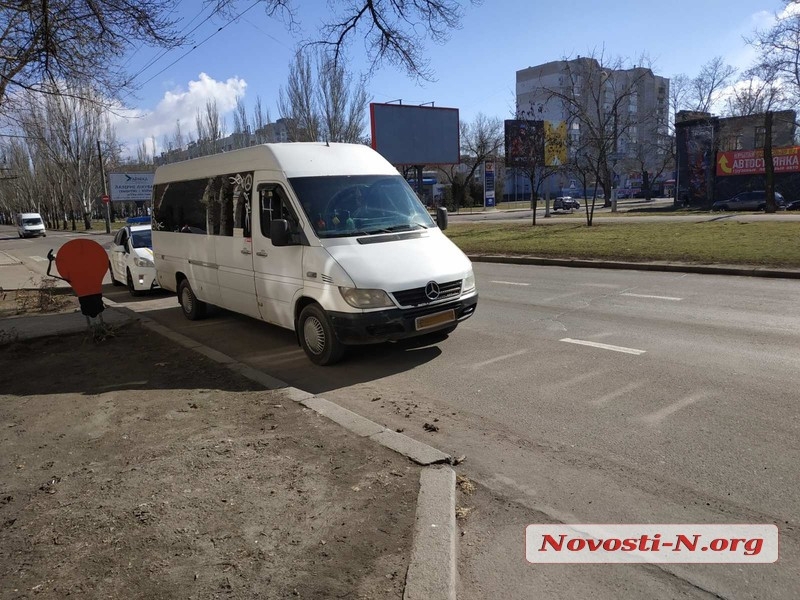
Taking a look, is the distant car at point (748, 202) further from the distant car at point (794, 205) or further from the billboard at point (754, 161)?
the billboard at point (754, 161)

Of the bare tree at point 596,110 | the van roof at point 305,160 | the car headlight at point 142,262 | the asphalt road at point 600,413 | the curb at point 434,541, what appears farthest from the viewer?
the bare tree at point 596,110

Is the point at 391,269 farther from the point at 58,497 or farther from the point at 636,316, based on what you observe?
the point at 636,316

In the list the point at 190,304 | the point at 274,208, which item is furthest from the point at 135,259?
the point at 274,208

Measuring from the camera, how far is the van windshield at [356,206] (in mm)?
6754

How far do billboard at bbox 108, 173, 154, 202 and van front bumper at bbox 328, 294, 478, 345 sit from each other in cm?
4865

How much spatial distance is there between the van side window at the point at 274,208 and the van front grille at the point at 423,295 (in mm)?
1484

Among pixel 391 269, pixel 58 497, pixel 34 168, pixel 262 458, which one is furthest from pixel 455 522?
pixel 34 168

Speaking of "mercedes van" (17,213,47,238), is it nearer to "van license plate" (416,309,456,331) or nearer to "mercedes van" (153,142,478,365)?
"mercedes van" (153,142,478,365)

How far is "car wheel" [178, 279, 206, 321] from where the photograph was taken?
32.0 ft

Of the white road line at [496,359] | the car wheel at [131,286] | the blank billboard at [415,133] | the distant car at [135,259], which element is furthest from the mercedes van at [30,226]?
the white road line at [496,359]

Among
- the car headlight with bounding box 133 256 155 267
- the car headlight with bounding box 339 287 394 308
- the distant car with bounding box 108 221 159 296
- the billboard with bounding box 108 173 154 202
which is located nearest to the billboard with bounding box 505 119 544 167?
the distant car with bounding box 108 221 159 296

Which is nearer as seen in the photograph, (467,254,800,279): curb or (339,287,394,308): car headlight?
(339,287,394,308): car headlight

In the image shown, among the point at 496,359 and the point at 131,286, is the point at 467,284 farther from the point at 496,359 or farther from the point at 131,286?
the point at 131,286

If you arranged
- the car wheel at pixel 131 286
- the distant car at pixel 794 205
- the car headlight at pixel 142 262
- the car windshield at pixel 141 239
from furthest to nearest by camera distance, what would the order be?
the distant car at pixel 794 205 < the car windshield at pixel 141 239 < the car wheel at pixel 131 286 < the car headlight at pixel 142 262
